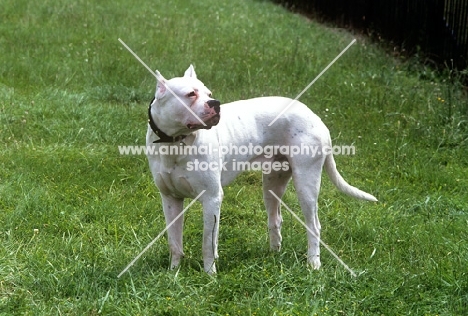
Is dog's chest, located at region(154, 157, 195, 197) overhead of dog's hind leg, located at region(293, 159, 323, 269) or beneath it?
overhead

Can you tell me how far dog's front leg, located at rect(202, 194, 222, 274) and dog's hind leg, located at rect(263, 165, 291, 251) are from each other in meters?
0.63

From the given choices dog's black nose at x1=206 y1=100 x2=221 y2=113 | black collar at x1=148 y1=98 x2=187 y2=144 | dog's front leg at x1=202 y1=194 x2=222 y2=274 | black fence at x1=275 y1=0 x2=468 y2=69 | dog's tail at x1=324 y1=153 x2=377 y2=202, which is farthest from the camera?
black fence at x1=275 y1=0 x2=468 y2=69

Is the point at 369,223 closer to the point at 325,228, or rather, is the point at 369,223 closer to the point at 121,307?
the point at 325,228

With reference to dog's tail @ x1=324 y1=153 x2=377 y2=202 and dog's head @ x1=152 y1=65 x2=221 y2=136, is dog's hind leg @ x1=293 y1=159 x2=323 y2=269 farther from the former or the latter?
dog's head @ x1=152 y1=65 x2=221 y2=136

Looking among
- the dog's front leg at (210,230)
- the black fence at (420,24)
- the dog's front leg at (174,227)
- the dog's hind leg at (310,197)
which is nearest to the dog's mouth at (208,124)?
the dog's front leg at (210,230)

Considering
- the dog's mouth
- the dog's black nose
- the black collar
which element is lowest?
the black collar

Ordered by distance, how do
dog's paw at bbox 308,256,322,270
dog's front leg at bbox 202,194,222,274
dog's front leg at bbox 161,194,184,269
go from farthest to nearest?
dog's paw at bbox 308,256,322,270 → dog's front leg at bbox 161,194,184,269 → dog's front leg at bbox 202,194,222,274

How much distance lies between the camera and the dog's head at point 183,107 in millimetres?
3938

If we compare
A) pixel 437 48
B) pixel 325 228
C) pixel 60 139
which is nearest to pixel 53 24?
pixel 60 139

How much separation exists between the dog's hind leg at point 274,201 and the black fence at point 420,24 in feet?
15.5

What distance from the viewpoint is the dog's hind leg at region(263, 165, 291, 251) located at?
16.0 feet

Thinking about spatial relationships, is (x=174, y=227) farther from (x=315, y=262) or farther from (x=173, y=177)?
(x=315, y=262)

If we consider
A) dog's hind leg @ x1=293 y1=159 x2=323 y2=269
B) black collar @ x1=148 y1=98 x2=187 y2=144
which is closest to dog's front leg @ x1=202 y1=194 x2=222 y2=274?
black collar @ x1=148 y1=98 x2=187 y2=144

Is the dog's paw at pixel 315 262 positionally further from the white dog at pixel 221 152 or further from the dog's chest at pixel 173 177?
the dog's chest at pixel 173 177
